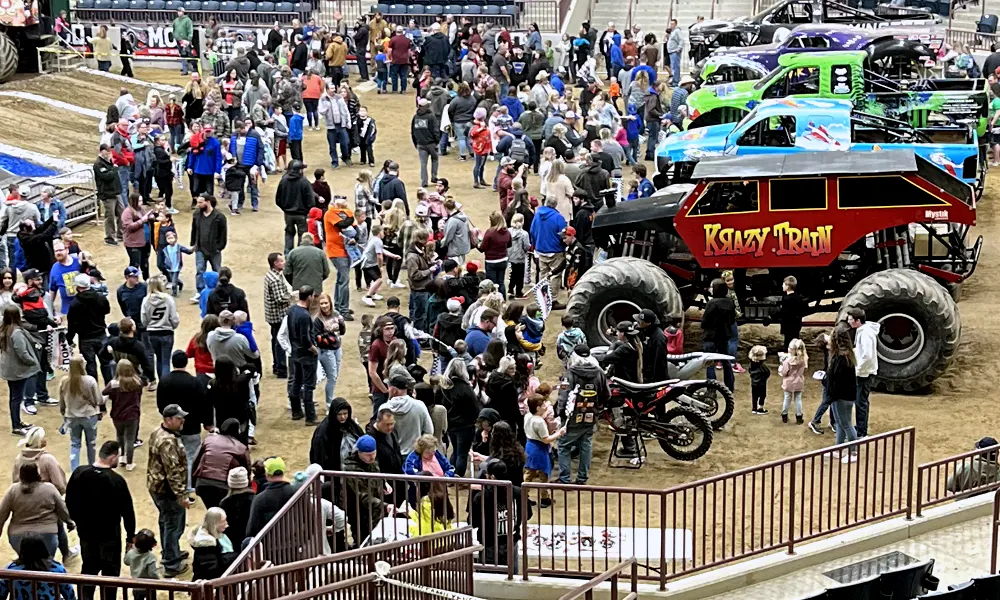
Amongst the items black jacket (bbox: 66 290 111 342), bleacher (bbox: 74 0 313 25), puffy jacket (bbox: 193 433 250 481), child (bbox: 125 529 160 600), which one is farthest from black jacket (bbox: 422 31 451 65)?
child (bbox: 125 529 160 600)

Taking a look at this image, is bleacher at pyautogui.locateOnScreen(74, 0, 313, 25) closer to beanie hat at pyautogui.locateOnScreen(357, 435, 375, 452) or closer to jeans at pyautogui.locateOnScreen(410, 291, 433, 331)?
jeans at pyautogui.locateOnScreen(410, 291, 433, 331)

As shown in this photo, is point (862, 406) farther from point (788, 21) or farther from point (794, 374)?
point (788, 21)

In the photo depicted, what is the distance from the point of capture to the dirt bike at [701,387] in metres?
16.4

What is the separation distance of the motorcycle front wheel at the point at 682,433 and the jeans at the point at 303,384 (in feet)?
12.3

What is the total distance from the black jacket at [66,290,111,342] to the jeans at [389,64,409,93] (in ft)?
63.1

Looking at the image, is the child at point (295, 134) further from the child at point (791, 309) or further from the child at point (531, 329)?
the child at point (791, 309)

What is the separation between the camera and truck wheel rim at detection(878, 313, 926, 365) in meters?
17.9

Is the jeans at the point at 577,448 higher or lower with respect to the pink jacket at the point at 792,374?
lower

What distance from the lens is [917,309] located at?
1775 cm

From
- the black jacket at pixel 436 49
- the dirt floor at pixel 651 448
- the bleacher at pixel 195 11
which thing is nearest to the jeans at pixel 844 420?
the dirt floor at pixel 651 448

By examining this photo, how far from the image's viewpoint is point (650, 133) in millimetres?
29812

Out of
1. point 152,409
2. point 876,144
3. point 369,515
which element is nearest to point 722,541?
point 369,515

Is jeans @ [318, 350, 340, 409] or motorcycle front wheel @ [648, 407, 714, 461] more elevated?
jeans @ [318, 350, 340, 409]

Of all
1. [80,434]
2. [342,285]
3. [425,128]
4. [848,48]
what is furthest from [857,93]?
[80,434]
